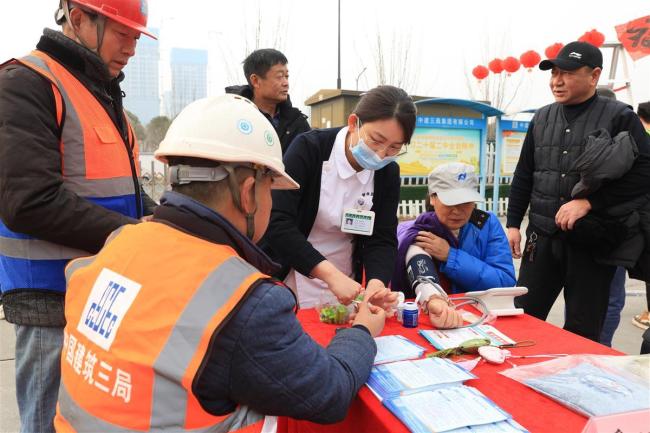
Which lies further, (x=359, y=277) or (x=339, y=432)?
(x=359, y=277)

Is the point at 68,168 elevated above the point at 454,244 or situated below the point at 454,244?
above

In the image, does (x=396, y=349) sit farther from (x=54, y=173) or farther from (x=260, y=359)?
(x=54, y=173)

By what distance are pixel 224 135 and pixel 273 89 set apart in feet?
8.70

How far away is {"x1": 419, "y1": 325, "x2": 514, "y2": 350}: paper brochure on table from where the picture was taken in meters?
1.53

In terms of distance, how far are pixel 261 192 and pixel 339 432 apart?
796 millimetres

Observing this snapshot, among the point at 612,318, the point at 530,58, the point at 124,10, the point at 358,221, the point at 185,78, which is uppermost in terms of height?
the point at 185,78

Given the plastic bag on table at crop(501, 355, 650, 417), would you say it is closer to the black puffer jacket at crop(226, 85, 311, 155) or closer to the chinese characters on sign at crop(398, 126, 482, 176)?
the black puffer jacket at crop(226, 85, 311, 155)

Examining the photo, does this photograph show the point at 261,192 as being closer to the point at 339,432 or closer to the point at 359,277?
the point at 339,432

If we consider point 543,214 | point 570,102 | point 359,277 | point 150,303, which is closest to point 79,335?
point 150,303

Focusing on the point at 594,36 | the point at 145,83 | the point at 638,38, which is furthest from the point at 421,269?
the point at 145,83

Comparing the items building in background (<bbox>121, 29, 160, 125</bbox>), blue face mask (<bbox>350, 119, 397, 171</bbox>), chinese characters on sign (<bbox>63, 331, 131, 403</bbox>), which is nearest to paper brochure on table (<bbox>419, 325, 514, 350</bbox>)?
blue face mask (<bbox>350, 119, 397, 171</bbox>)

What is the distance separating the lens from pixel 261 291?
910mm

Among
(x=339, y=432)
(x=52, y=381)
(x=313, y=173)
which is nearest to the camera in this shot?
(x=339, y=432)

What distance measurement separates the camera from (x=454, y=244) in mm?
2289
